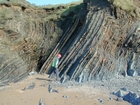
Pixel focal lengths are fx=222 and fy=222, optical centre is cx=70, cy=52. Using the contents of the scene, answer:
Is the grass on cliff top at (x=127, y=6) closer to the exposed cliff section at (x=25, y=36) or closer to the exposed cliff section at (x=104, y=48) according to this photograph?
the exposed cliff section at (x=104, y=48)

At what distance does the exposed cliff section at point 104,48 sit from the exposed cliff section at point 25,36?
2.35 m

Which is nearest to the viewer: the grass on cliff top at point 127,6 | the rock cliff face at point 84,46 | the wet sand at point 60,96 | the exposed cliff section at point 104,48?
the wet sand at point 60,96

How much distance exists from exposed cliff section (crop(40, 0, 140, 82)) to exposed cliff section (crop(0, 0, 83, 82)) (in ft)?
7.72

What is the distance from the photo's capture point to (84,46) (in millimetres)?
9766

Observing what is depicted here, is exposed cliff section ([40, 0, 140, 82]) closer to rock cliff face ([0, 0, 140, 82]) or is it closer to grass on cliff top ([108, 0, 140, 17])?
rock cliff face ([0, 0, 140, 82])

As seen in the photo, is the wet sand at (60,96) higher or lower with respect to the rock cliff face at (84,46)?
lower

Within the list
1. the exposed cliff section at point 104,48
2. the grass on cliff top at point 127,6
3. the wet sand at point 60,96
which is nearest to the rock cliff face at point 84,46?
the exposed cliff section at point 104,48

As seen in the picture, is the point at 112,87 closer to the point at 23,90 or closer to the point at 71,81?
the point at 71,81

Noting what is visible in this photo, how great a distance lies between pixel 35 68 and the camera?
12805 mm

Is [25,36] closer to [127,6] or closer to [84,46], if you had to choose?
[84,46]

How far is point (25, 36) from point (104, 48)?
5101 millimetres

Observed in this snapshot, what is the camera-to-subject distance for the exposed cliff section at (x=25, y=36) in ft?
34.2

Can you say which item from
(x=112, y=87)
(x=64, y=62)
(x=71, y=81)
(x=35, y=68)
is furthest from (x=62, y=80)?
(x=35, y=68)

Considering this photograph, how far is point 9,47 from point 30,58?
6.12 ft
